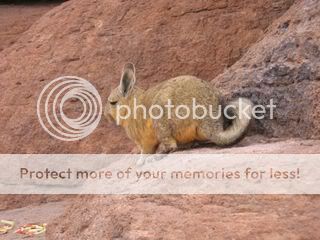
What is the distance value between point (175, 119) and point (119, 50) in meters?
3.98

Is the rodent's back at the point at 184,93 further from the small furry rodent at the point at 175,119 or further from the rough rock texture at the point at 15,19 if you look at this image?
the rough rock texture at the point at 15,19

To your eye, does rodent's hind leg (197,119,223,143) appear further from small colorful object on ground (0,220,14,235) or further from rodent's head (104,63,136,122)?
small colorful object on ground (0,220,14,235)

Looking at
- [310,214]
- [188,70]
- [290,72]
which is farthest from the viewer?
[188,70]

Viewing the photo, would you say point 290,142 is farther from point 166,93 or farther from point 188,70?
point 188,70

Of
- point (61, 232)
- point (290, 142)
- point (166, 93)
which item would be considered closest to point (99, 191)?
point (61, 232)

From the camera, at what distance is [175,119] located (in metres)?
5.06

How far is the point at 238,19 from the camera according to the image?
8617mm

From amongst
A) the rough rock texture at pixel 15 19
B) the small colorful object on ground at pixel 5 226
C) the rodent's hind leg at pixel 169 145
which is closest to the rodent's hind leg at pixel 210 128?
the rodent's hind leg at pixel 169 145

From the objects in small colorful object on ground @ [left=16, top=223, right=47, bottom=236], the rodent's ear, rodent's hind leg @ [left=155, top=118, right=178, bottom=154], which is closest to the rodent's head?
the rodent's ear

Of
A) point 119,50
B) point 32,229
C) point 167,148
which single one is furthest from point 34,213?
point 167,148

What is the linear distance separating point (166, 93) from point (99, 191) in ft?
2.97

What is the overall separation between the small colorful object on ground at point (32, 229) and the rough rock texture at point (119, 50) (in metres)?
1.35

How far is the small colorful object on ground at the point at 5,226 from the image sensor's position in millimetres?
7295

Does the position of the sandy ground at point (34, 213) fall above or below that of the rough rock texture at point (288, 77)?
below
